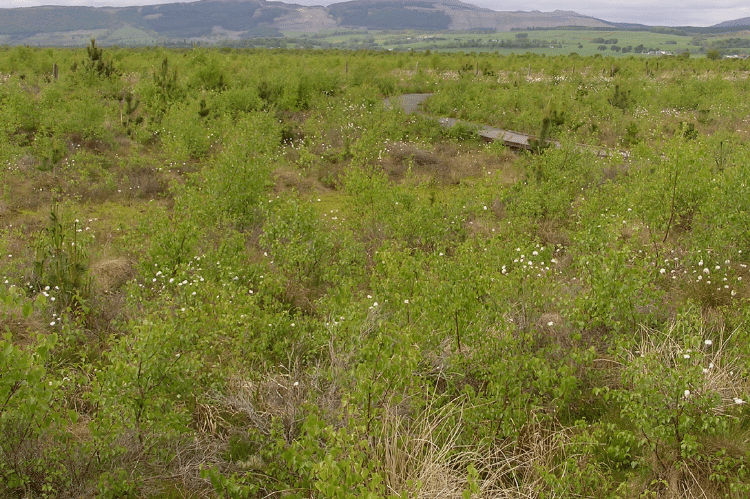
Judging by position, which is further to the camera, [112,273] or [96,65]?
[96,65]

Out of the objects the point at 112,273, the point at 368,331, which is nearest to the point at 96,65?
the point at 112,273

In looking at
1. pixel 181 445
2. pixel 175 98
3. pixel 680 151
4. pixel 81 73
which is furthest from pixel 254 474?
pixel 81 73

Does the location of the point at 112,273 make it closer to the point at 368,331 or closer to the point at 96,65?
the point at 368,331

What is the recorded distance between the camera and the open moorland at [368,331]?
12.3 ft

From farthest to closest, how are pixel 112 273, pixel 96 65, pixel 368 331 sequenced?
pixel 96 65, pixel 112 273, pixel 368 331

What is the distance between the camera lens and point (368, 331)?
505 centimetres

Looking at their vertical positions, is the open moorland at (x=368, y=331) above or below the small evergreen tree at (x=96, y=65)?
below

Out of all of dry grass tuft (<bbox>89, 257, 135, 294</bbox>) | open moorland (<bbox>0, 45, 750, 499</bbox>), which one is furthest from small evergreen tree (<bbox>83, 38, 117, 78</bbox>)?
dry grass tuft (<bbox>89, 257, 135, 294</bbox>)

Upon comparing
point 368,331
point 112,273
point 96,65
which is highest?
point 96,65

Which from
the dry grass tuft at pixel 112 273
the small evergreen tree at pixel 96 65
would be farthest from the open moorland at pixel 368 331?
the small evergreen tree at pixel 96 65

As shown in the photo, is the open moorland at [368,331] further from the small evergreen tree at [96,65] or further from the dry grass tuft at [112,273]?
the small evergreen tree at [96,65]

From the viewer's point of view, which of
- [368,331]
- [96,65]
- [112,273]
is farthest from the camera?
[96,65]

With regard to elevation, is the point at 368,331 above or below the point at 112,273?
above

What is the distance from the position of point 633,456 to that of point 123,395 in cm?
383
